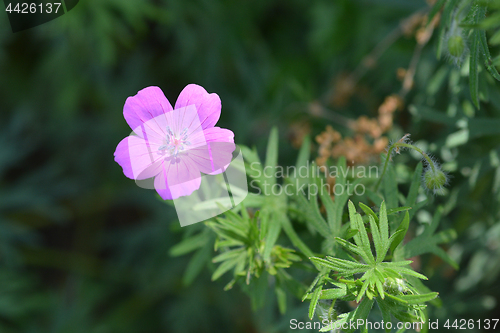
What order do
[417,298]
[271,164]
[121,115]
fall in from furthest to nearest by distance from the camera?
[121,115]
[271,164]
[417,298]

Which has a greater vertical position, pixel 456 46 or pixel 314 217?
pixel 456 46

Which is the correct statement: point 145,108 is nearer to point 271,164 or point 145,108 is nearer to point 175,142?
point 175,142

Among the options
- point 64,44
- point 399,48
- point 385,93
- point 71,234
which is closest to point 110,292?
point 71,234

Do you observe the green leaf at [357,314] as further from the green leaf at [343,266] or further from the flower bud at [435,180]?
the flower bud at [435,180]

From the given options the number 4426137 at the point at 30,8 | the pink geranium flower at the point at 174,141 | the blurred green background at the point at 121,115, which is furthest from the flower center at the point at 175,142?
the number 4426137 at the point at 30,8

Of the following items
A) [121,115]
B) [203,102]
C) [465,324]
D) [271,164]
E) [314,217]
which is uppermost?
[121,115]

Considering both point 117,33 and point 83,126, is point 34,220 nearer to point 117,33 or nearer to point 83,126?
point 83,126

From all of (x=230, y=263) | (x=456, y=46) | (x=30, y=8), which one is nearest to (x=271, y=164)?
(x=230, y=263)
